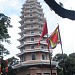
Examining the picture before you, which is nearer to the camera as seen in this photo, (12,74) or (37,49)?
(37,49)

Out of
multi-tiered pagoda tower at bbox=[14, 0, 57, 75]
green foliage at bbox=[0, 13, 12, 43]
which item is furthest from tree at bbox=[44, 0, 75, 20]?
multi-tiered pagoda tower at bbox=[14, 0, 57, 75]

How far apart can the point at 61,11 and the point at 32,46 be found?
43.9m

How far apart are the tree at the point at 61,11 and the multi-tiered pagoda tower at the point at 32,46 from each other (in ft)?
128

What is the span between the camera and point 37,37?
4772 centimetres

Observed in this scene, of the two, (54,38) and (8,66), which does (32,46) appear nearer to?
(8,66)

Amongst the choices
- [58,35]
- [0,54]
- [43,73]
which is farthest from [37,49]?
[58,35]

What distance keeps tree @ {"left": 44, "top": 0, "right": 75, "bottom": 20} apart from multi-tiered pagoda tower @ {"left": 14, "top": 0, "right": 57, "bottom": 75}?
1534 inches

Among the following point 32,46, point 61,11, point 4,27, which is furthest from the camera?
point 32,46

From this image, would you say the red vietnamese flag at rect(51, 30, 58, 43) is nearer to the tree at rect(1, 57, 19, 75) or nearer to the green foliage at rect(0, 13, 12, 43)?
the green foliage at rect(0, 13, 12, 43)

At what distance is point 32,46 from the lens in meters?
46.4

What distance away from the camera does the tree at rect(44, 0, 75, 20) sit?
2.48 meters

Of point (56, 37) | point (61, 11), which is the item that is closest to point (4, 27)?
point (56, 37)

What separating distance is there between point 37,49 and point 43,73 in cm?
493

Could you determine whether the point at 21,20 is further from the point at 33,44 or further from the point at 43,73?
the point at 43,73
